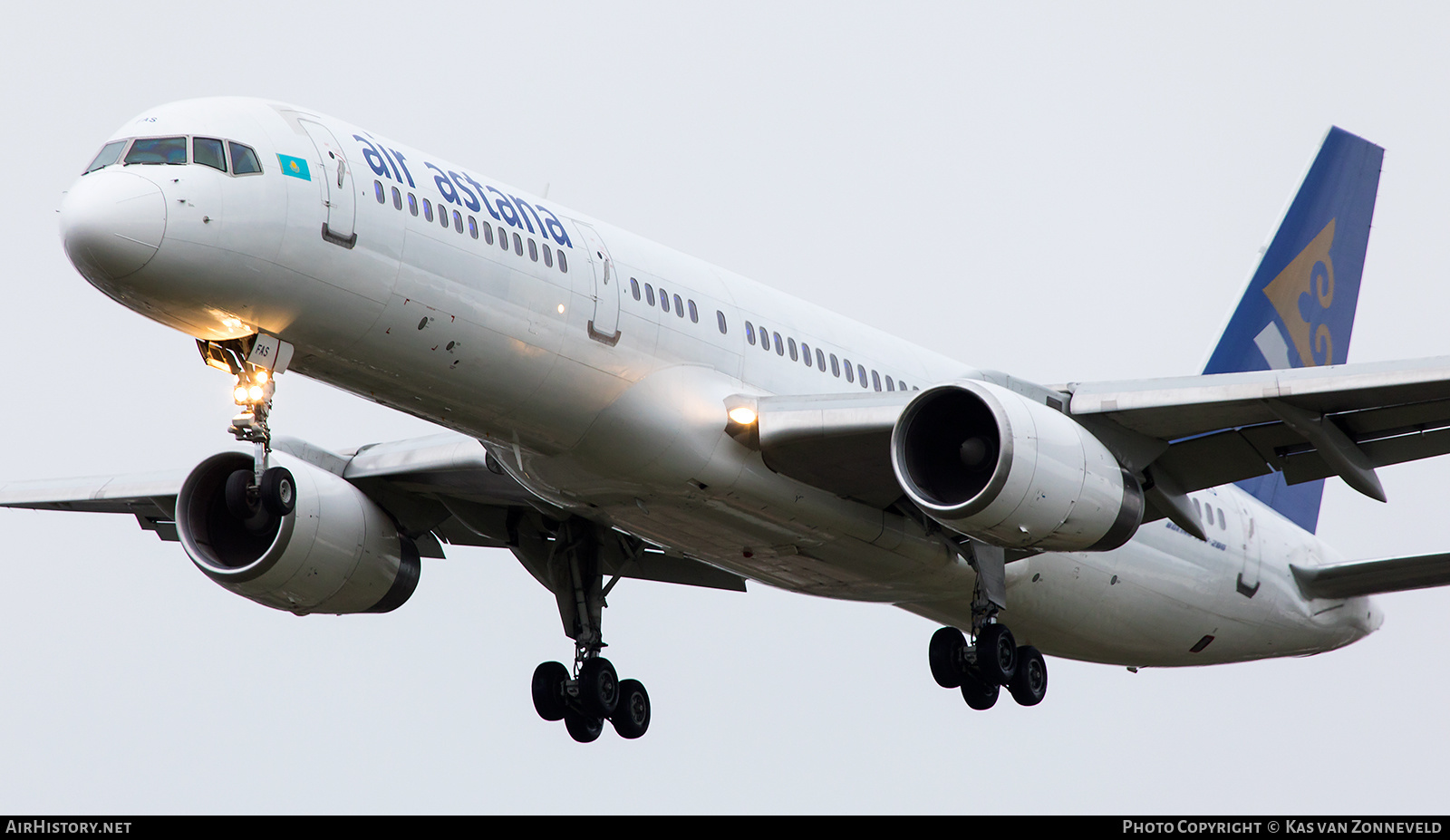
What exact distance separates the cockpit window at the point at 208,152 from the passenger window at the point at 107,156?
754mm

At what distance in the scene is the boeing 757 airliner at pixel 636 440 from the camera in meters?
18.7

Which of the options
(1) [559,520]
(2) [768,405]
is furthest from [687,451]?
(1) [559,520]

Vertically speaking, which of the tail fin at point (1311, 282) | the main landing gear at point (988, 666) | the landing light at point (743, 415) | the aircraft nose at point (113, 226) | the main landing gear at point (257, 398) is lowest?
the main landing gear at point (988, 666)

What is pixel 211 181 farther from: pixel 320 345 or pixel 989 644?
pixel 989 644

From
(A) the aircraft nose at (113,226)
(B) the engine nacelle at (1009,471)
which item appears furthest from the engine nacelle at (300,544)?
(B) the engine nacelle at (1009,471)

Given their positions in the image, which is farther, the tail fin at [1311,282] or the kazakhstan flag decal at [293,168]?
the tail fin at [1311,282]

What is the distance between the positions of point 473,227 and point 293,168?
6.82ft

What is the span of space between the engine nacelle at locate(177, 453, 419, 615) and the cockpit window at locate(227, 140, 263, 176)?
6.83 m

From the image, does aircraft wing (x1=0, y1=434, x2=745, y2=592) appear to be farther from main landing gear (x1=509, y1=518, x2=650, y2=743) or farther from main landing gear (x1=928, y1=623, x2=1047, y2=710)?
main landing gear (x1=928, y1=623, x2=1047, y2=710)

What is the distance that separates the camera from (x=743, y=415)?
21.3 m

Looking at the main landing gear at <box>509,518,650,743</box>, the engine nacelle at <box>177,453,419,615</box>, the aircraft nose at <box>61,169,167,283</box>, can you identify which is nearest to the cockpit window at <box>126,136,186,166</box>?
the aircraft nose at <box>61,169,167,283</box>

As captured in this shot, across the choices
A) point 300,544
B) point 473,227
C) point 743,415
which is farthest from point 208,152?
point 300,544

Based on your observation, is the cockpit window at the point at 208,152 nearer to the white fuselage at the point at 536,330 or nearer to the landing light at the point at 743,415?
the white fuselage at the point at 536,330

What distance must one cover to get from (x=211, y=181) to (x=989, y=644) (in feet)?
37.3
